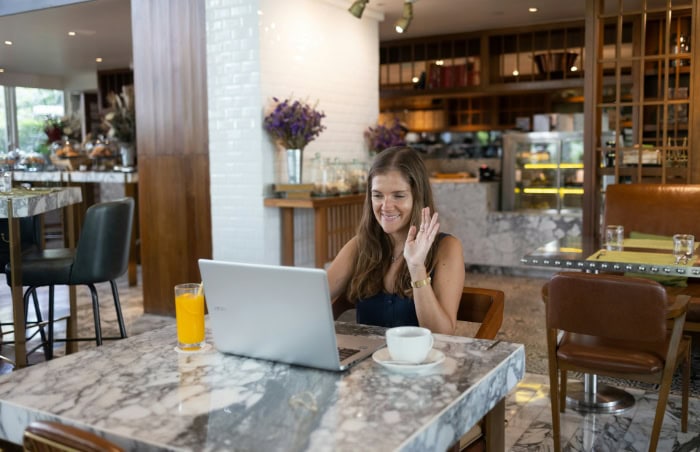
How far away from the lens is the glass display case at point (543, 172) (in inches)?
297

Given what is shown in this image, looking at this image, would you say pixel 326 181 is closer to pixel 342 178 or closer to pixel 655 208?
pixel 342 178

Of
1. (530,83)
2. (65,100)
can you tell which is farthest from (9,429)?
(65,100)

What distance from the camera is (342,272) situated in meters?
2.46

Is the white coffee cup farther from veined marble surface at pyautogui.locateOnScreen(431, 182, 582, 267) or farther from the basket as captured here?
the basket

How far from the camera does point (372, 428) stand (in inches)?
49.7

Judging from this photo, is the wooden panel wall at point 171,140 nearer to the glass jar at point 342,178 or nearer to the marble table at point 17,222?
the glass jar at point 342,178

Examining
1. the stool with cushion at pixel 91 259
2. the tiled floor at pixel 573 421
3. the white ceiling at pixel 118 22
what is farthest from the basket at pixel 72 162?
the stool with cushion at pixel 91 259

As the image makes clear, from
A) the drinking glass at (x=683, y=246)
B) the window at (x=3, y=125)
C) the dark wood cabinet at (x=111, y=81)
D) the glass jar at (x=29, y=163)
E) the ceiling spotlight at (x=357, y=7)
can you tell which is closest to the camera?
the drinking glass at (x=683, y=246)

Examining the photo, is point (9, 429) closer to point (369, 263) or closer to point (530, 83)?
point (369, 263)

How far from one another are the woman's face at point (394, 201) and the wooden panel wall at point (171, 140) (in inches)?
128

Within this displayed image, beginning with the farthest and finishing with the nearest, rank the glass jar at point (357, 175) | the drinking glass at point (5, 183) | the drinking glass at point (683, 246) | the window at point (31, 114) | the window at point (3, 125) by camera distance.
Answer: the window at point (31, 114) < the window at point (3, 125) < the glass jar at point (357, 175) < the drinking glass at point (5, 183) < the drinking glass at point (683, 246)

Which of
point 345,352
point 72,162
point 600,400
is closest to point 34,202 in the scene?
point 345,352

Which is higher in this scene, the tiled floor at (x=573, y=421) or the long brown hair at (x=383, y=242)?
the long brown hair at (x=383, y=242)

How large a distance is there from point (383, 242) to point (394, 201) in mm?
169
